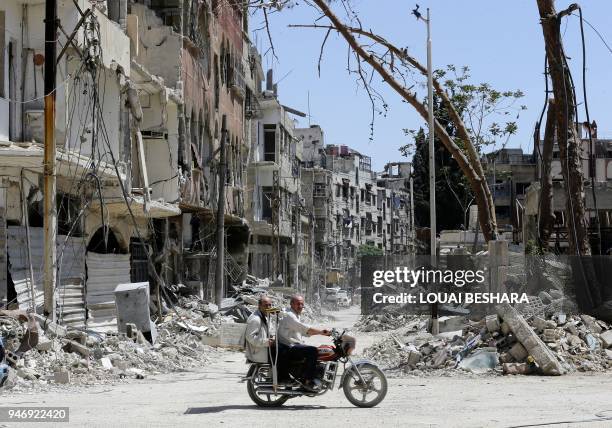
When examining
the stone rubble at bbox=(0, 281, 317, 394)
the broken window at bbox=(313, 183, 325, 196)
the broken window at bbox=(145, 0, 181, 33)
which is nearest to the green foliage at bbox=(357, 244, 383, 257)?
the broken window at bbox=(313, 183, 325, 196)

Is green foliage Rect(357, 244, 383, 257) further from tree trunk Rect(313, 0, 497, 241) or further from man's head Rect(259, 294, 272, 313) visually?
man's head Rect(259, 294, 272, 313)

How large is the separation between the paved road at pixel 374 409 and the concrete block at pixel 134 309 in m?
4.71

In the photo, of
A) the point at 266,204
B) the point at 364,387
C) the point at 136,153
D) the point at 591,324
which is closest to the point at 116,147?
the point at 136,153

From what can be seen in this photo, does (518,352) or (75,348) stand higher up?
(75,348)

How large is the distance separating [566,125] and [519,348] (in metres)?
6.06

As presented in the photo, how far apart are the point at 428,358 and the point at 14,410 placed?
9.54 metres

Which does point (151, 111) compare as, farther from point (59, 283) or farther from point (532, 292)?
point (532, 292)

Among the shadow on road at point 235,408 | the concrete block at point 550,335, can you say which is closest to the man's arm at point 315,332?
the shadow on road at point 235,408

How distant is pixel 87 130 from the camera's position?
74.3 feet


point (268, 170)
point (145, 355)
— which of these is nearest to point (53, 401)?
point (145, 355)

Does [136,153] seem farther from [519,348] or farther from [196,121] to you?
[519,348]

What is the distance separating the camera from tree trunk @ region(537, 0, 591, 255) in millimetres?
22656

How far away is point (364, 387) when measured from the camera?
1344 cm

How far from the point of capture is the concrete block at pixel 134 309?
23.4 m
